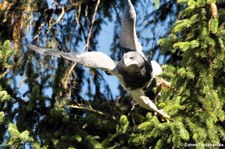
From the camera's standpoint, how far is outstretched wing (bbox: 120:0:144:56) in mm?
4781

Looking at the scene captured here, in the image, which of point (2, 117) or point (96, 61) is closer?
point (2, 117)

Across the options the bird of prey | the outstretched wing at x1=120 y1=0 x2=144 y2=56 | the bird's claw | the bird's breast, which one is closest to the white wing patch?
the bird of prey

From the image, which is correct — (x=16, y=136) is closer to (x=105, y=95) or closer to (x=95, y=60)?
(x=95, y=60)

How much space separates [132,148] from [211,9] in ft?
4.17

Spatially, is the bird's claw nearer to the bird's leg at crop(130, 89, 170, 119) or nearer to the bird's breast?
the bird's leg at crop(130, 89, 170, 119)

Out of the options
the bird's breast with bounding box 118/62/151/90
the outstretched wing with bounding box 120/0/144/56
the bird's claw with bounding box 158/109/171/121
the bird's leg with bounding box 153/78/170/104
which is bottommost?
the bird's claw with bounding box 158/109/171/121

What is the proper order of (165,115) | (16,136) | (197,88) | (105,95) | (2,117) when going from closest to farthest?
(197,88) → (165,115) → (16,136) → (2,117) → (105,95)

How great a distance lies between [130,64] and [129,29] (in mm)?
352

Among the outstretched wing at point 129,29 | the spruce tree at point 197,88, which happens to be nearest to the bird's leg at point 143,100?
the outstretched wing at point 129,29

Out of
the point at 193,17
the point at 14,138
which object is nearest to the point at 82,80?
the point at 14,138

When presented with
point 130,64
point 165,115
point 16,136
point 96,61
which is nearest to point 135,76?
point 130,64

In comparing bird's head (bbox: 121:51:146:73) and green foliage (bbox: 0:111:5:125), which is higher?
bird's head (bbox: 121:51:146:73)

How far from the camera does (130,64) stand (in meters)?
4.64

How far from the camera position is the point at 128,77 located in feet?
15.6
